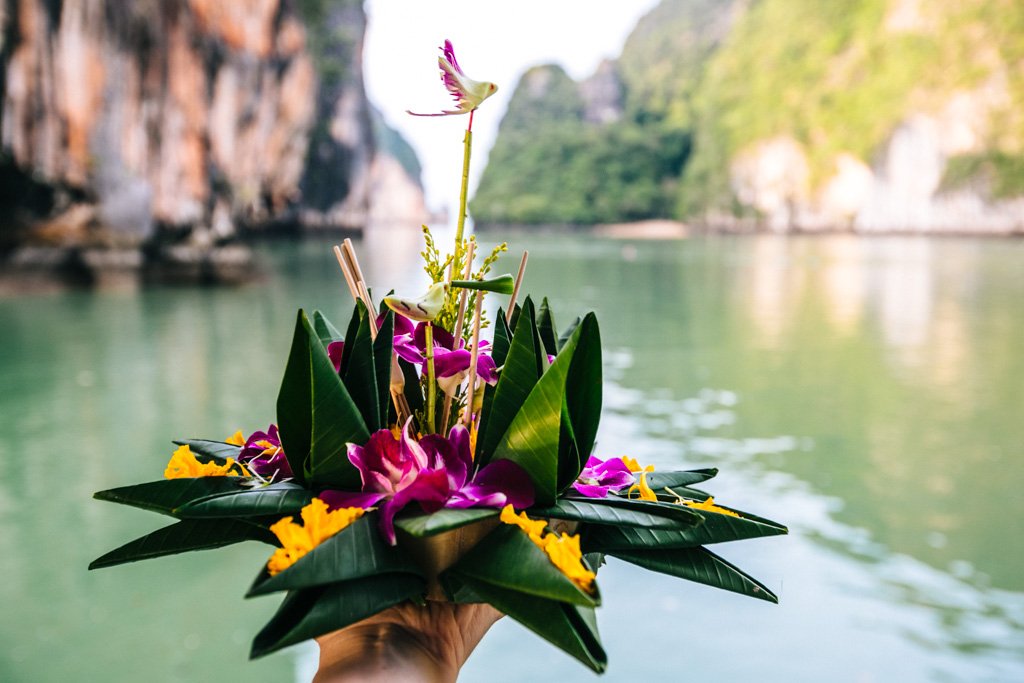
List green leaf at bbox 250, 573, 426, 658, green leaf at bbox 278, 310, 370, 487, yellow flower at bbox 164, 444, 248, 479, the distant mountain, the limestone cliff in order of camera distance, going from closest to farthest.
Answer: green leaf at bbox 250, 573, 426, 658 → green leaf at bbox 278, 310, 370, 487 → yellow flower at bbox 164, 444, 248, 479 → the limestone cliff → the distant mountain

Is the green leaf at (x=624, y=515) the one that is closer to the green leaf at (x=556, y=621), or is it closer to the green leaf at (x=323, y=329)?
the green leaf at (x=556, y=621)

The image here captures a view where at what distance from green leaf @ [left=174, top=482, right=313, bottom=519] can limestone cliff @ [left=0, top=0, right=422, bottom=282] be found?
46.2ft

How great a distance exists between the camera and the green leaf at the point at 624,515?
31.8 inches

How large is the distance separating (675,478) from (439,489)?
32 cm

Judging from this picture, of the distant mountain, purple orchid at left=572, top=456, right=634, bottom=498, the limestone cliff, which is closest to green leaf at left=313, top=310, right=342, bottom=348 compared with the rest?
purple orchid at left=572, top=456, right=634, bottom=498

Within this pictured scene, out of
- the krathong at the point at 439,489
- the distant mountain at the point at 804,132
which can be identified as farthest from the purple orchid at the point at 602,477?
the distant mountain at the point at 804,132

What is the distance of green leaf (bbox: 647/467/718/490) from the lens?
3.14 ft

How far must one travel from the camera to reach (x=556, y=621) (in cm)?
71

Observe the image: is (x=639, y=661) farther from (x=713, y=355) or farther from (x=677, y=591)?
(x=713, y=355)

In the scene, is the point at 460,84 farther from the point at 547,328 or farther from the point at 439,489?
the point at 439,489

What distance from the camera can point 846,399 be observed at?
24.6 feet

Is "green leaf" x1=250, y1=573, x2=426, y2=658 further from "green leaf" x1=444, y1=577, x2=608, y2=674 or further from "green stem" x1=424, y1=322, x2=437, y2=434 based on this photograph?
"green stem" x1=424, y1=322, x2=437, y2=434

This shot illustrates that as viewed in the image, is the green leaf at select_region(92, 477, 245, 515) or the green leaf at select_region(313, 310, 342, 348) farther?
the green leaf at select_region(313, 310, 342, 348)

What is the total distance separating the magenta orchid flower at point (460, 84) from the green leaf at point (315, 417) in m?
0.31
